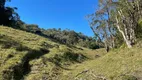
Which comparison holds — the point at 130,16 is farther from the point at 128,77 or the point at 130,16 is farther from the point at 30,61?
the point at 128,77

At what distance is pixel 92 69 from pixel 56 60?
4.93 meters

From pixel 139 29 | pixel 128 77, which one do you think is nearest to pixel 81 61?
pixel 139 29

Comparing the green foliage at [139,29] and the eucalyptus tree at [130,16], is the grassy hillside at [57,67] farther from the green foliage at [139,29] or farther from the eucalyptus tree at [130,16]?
the green foliage at [139,29]

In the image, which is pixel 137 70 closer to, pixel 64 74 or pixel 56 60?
pixel 64 74

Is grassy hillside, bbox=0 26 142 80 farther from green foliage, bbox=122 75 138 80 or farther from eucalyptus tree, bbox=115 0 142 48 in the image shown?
eucalyptus tree, bbox=115 0 142 48

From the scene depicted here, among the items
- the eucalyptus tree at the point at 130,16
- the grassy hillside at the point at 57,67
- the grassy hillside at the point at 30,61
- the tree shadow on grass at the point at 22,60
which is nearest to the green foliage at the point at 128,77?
the grassy hillside at the point at 57,67

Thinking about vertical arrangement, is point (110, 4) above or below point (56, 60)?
above

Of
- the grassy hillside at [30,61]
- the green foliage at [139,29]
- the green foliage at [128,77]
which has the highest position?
the green foliage at [139,29]

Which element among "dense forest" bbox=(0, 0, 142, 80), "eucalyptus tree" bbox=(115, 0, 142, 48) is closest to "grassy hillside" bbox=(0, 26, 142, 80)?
"dense forest" bbox=(0, 0, 142, 80)

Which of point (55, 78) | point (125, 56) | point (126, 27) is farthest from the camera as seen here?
point (126, 27)

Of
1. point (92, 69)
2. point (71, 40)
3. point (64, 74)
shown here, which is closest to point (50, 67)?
point (64, 74)

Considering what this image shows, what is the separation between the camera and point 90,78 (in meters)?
13.1

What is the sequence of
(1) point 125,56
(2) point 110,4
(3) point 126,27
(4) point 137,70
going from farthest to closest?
1. (2) point 110,4
2. (3) point 126,27
3. (1) point 125,56
4. (4) point 137,70

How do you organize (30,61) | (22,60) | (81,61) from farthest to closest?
1. (81,61)
2. (30,61)
3. (22,60)
